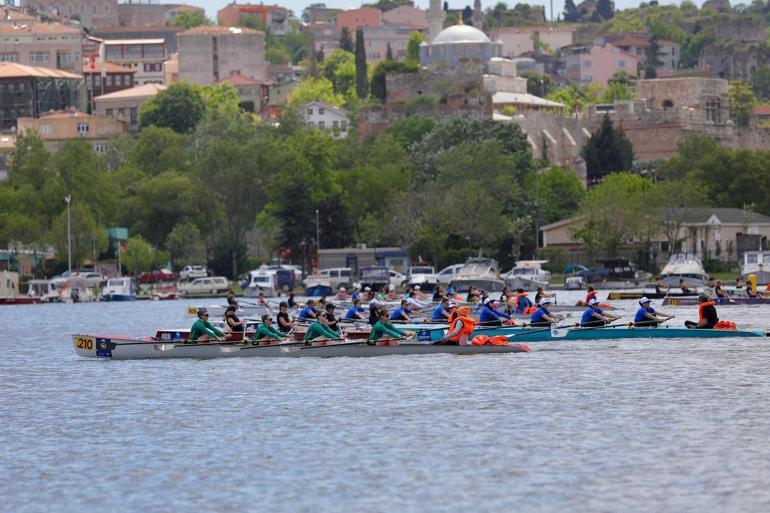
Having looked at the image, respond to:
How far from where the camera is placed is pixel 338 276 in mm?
121438

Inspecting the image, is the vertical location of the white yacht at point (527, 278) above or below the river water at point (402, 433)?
above

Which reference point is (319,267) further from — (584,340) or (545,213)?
(584,340)

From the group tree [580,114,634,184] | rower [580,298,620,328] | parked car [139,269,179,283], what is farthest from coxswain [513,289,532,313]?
tree [580,114,634,184]

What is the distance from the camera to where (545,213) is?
14200 centimetres

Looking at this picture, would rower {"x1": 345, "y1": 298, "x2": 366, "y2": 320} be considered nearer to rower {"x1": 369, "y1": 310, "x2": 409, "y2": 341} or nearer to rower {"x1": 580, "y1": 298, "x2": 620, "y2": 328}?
rower {"x1": 580, "y1": 298, "x2": 620, "y2": 328}

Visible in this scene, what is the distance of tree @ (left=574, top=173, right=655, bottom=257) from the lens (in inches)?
4823

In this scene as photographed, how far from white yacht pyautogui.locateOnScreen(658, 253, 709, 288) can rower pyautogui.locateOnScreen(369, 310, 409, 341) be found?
38.9 m

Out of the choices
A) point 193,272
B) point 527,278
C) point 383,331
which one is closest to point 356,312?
point 383,331

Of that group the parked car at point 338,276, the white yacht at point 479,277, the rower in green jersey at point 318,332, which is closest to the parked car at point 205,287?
the parked car at point 338,276

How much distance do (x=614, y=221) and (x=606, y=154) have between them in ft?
192

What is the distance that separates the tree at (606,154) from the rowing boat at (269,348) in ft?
398

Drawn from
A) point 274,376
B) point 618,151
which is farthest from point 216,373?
point 618,151

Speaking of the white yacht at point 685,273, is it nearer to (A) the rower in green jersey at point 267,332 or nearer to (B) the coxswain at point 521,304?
(B) the coxswain at point 521,304

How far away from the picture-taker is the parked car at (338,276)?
120250mm
